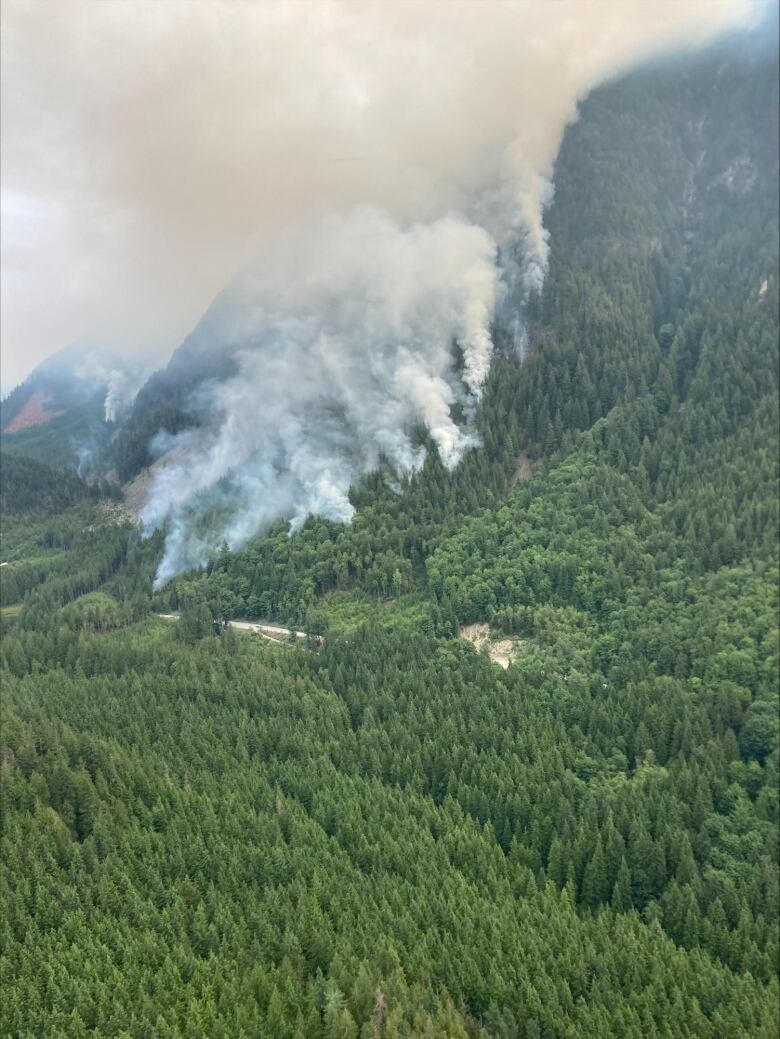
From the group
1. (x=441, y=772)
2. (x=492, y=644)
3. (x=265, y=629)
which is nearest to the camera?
(x=441, y=772)

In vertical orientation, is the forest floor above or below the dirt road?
above

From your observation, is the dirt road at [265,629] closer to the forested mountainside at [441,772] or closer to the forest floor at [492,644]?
the forested mountainside at [441,772]

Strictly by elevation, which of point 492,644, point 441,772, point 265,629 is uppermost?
point 492,644

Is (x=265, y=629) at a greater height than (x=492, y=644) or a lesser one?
lesser

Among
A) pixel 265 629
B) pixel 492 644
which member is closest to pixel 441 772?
pixel 492 644

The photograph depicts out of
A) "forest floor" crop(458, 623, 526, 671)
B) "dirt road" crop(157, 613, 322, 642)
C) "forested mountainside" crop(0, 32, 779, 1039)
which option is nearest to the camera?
"forested mountainside" crop(0, 32, 779, 1039)

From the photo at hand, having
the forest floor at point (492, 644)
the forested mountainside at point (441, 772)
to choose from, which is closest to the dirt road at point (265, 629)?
the forested mountainside at point (441, 772)

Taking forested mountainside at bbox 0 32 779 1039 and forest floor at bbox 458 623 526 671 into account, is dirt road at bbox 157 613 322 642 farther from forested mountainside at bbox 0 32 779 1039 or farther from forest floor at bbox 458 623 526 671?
forest floor at bbox 458 623 526 671

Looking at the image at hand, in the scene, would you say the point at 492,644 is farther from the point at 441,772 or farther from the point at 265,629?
the point at 265,629

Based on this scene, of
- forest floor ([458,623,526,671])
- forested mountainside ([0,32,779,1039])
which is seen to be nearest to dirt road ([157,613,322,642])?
forested mountainside ([0,32,779,1039])

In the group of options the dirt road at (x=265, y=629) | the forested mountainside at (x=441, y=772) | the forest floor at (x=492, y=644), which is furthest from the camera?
the dirt road at (x=265, y=629)
